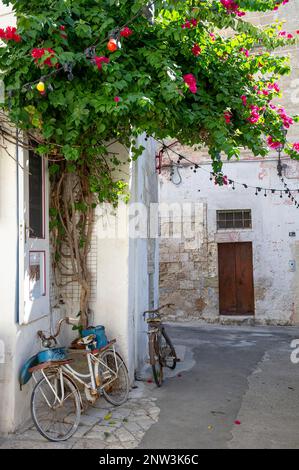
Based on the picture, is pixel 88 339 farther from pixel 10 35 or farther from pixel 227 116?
pixel 10 35

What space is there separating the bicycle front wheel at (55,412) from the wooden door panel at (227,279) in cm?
816

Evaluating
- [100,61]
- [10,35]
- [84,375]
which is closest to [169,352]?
[84,375]

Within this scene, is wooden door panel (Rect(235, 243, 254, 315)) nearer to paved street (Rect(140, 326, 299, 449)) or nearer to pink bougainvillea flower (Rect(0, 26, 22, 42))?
paved street (Rect(140, 326, 299, 449))

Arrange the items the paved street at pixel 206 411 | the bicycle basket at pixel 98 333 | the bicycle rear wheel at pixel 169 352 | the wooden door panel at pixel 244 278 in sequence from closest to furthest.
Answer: the paved street at pixel 206 411 < the bicycle basket at pixel 98 333 < the bicycle rear wheel at pixel 169 352 < the wooden door panel at pixel 244 278

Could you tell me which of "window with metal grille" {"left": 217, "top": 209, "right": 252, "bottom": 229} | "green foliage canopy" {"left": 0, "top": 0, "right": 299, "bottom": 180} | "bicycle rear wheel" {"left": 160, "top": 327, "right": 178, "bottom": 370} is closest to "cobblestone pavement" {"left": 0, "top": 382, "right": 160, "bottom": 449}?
"bicycle rear wheel" {"left": 160, "top": 327, "right": 178, "bottom": 370}

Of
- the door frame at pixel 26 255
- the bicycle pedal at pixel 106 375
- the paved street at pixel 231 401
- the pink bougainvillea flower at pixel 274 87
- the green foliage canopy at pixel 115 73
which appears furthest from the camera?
the pink bougainvillea flower at pixel 274 87

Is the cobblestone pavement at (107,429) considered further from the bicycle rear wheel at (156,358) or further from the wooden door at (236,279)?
the wooden door at (236,279)

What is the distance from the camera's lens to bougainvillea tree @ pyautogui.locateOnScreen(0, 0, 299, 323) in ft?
13.6

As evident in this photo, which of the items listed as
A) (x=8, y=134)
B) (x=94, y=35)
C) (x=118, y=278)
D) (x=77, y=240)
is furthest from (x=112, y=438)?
(x=94, y=35)

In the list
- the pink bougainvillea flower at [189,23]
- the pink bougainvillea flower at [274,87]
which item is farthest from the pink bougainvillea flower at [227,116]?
the pink bougainvillea flower at [274,87]

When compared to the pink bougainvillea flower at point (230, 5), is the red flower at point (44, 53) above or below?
below

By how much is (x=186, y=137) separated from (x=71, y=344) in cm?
277

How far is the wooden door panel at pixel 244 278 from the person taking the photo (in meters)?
12.4

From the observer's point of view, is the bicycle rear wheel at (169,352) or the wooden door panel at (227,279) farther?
the wooden door panel at (227,279)
